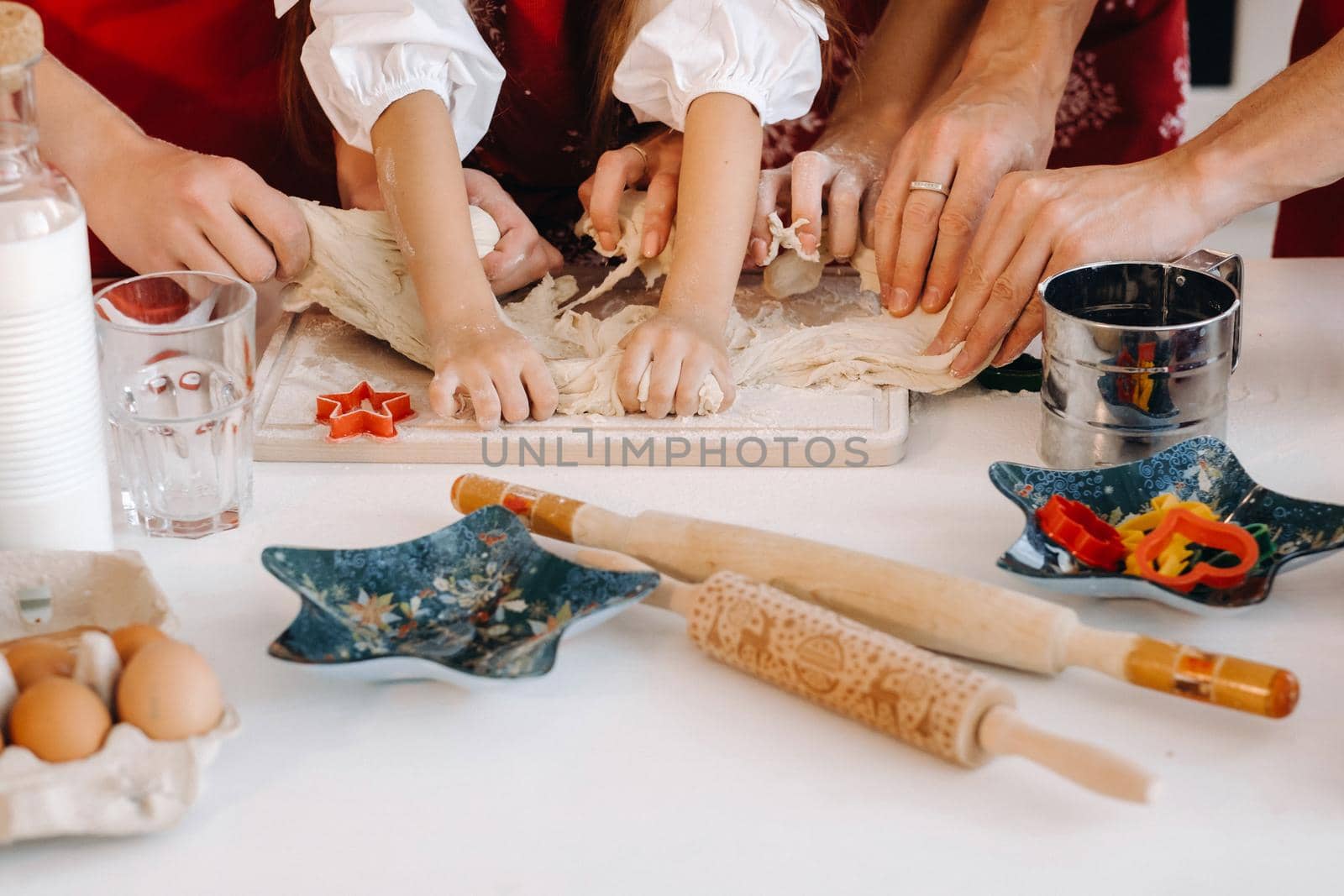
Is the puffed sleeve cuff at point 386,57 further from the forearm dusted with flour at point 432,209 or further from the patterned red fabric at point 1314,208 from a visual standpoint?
the patterned red fabric at point 1314,208

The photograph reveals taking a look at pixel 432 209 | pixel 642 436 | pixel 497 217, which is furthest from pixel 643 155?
pixel 642 436

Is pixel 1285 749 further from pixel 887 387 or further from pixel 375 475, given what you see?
pixel 375 475

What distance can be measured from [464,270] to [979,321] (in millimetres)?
390

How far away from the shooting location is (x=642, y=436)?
98cm

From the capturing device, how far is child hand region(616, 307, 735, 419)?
0.99m

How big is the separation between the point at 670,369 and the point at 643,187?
311 millimetres

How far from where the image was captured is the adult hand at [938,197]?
111cm

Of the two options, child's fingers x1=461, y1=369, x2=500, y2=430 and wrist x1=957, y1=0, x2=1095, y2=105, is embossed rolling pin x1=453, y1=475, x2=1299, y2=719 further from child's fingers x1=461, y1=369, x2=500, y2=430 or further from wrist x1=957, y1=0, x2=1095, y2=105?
wrist x1=957, y1=0, x2=1095, y2=105

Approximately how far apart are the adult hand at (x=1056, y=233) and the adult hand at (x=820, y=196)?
0.14m

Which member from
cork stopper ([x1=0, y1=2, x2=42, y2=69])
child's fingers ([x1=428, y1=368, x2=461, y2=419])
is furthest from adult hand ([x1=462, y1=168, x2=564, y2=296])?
cork stopper ([x1=0, y1=2, x2=42, y2=69])

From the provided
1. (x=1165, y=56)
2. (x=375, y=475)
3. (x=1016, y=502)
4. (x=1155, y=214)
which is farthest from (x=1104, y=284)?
(x=1165, y=56)

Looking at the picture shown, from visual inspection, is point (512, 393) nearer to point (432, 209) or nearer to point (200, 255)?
point (432, 209)

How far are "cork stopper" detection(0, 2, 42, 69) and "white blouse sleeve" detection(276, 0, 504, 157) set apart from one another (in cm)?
42

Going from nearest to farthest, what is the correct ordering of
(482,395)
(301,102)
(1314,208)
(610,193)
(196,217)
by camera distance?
(482,395) → (196,217) → (610,193) → (301,102) → (1314,208)
